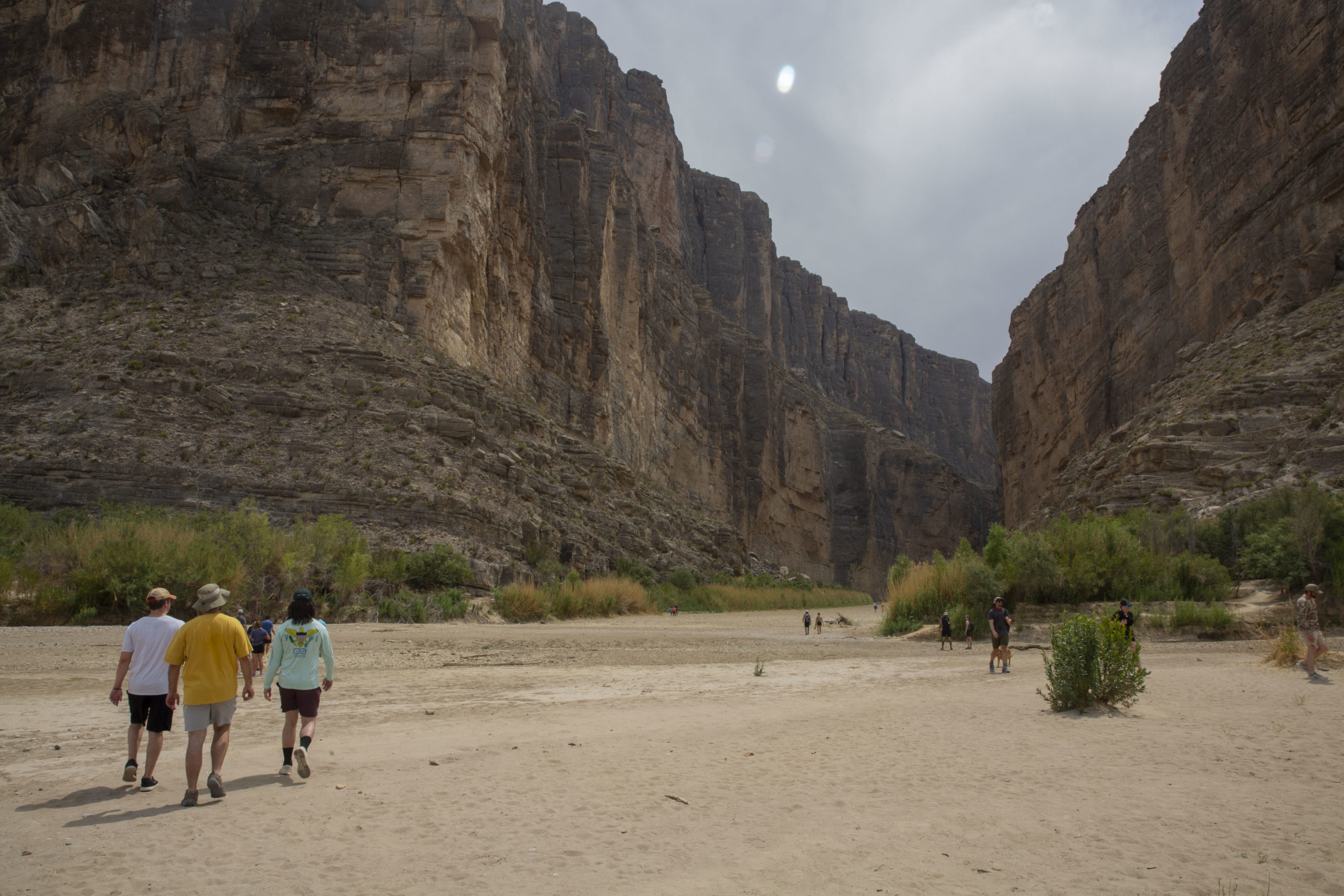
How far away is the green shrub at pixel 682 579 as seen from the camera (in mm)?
38594

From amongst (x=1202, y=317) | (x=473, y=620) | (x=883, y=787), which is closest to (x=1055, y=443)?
(x=1202, y=317)

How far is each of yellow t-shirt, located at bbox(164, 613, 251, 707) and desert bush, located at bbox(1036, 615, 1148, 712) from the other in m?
7.76

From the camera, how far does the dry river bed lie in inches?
155

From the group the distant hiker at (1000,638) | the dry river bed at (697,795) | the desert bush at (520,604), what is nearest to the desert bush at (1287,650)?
the dry river bed at (697,795)

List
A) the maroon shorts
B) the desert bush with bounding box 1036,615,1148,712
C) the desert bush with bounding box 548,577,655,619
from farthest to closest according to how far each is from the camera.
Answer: the desert bush with bounding box 548,577,655,619 → the desert bush with bounding box 1036,615,1148,712 → the maroon shorts

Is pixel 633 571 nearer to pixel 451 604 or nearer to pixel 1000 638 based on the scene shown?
pixel 451 604

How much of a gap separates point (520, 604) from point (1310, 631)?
1932cm

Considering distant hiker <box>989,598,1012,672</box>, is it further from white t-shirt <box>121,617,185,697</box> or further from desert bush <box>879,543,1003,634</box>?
white t-shirt <box>121,617,185,697</box>

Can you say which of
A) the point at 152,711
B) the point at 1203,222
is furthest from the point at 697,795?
the point at 1203,222

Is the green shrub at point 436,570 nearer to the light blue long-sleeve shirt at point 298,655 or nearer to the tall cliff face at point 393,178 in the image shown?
the tall cliff face at point 393,178

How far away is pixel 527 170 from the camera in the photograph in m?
46.9

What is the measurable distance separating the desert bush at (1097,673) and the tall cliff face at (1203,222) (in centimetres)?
3125

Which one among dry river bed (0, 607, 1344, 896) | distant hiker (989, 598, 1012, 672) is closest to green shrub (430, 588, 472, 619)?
dry river bed (0, 607, 1344, 896)

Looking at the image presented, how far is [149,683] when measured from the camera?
5.39 metres
